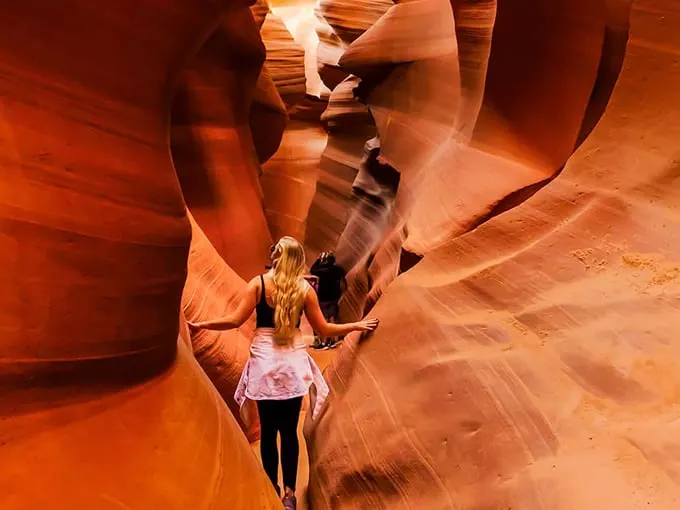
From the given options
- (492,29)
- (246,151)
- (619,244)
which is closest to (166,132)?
(619,244)

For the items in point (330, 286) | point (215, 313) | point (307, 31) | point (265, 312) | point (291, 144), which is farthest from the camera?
point (307, 31)

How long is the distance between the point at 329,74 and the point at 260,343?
255 inches

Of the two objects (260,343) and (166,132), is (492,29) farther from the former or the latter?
(166,132)

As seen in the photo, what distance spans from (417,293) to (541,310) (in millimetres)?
643

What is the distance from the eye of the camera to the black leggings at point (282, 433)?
10.2 ft

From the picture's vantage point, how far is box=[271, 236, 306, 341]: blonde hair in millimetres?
2998

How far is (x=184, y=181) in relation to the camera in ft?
19.6

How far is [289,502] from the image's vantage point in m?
3.02

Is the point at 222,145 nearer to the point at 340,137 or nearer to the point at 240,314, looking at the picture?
the point at 340,137

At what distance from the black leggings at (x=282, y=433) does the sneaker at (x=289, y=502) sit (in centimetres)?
8

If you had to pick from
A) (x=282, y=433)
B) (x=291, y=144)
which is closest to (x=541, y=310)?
(x=282, y=433)

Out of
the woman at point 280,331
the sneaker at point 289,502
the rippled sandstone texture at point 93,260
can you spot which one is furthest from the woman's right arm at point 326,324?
the rippled sandstone texture at point 93,260

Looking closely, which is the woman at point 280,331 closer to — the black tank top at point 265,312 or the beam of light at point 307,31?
the black tank top at point 265,312

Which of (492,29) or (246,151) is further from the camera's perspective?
(246,151)
